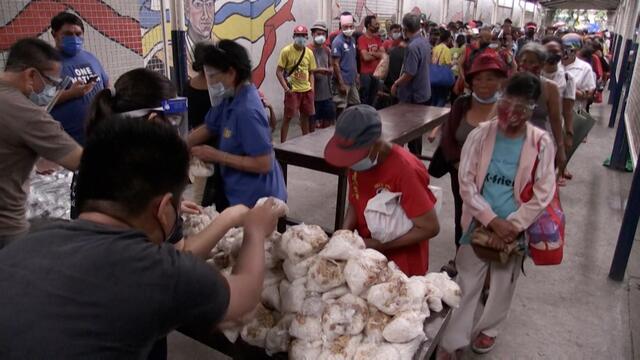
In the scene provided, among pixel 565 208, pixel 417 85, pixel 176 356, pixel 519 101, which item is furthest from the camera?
pixel 417 85

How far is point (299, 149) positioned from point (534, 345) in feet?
7.25

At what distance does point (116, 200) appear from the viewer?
1.09 m

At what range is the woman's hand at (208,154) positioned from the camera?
2.55m

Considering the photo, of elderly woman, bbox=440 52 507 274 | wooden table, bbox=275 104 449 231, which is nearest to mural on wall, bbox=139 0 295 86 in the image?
wooden table, bbox=275 104 449 231

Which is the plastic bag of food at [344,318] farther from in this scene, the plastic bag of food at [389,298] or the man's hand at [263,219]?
the man's hand at [263,219]

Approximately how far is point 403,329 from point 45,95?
2.29 meters

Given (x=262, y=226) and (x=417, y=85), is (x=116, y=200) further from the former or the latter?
(x=417, y=85)

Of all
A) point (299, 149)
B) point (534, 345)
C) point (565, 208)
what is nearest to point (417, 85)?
point (565, 208)

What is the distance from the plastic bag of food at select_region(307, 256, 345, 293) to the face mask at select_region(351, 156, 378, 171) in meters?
0.63

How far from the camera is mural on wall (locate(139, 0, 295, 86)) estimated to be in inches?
230

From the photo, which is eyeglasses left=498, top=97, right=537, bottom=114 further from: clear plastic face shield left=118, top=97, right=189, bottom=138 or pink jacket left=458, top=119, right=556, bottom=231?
clear plastic face shield left=118, top=97, right=189, bottom=138

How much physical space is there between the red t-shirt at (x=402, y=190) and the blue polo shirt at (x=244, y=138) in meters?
0.55

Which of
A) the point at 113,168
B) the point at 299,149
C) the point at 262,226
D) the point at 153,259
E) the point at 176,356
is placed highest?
the point at 113,168

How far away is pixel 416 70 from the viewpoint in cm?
607
